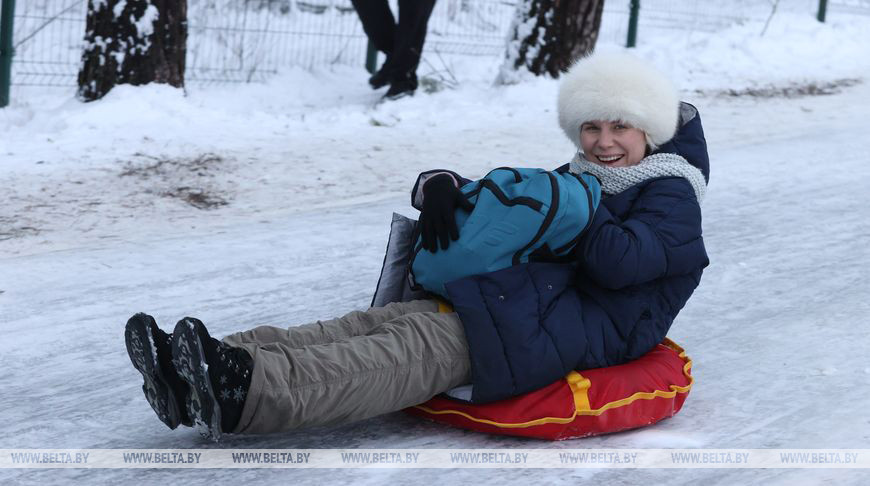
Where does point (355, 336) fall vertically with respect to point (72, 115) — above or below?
above

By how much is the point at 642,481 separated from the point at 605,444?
22 cm

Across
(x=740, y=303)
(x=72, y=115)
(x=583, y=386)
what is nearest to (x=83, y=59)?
(x=72, y=115)

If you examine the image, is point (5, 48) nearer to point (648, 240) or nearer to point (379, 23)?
point (379, 23)

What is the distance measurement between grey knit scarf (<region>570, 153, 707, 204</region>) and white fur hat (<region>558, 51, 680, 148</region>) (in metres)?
0.10

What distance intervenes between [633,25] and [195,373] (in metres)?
9.10

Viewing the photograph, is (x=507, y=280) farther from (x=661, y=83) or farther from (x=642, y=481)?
(x=661, y=83)

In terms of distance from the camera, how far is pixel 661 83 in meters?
3.19

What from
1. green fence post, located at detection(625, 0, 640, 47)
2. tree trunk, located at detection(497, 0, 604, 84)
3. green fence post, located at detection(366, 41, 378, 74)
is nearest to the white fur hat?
tree trunk, located at detection(497, 0, 604, 84)

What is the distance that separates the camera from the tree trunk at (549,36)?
817 centimetres

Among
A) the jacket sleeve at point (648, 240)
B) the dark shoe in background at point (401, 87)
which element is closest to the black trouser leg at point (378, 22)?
the dark shoe in background at point (401, 87)

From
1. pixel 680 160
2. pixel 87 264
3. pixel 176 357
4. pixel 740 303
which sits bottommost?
pixel 87 264

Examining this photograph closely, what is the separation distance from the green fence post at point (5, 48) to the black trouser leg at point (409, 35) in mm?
2604

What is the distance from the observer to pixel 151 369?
2.47 metres

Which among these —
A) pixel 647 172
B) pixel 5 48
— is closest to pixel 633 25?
pixel 5 48
